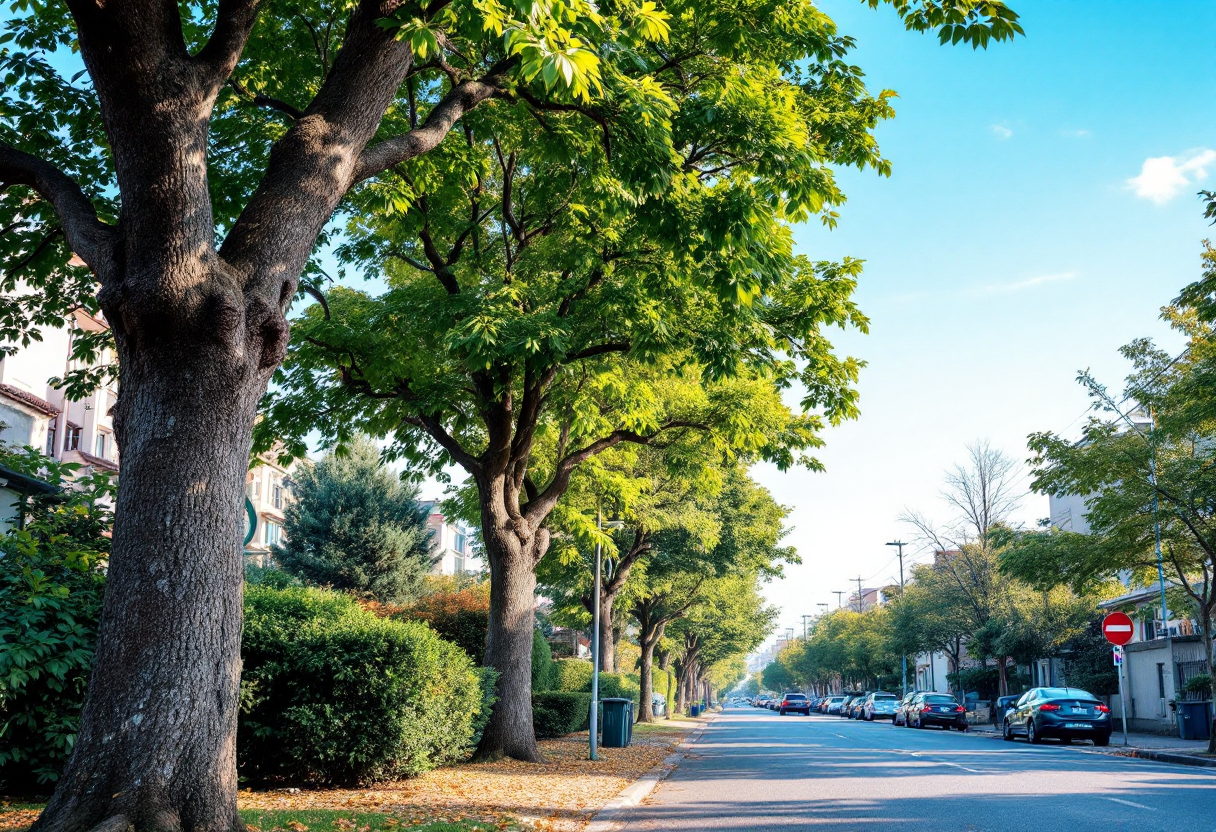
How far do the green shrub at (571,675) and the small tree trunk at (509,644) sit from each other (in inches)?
517

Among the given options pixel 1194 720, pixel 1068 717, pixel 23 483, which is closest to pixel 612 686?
pixel 1068 717

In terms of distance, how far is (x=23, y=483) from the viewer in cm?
1195

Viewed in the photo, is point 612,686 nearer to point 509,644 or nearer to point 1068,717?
point 1068,717

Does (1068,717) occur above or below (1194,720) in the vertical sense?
above

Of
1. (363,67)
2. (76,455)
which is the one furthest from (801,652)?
(363,67)

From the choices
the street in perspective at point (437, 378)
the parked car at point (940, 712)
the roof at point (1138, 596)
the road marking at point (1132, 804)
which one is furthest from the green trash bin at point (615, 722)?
the roof at point (1138, 596)

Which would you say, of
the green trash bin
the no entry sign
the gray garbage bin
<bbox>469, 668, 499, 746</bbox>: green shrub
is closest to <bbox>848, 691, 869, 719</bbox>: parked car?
the gray garbage bin

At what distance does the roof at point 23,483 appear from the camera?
1168 centimetres

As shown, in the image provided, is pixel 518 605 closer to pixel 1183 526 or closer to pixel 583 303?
pixel 583 303

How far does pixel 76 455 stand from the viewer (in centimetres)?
3556

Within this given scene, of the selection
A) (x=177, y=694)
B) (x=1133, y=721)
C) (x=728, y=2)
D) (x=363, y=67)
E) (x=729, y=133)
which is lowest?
(x=1133, y=721)

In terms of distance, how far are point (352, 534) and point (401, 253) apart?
89.9 ft

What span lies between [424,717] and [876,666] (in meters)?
76.0

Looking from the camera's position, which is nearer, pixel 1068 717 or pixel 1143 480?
pixel 1143 480
